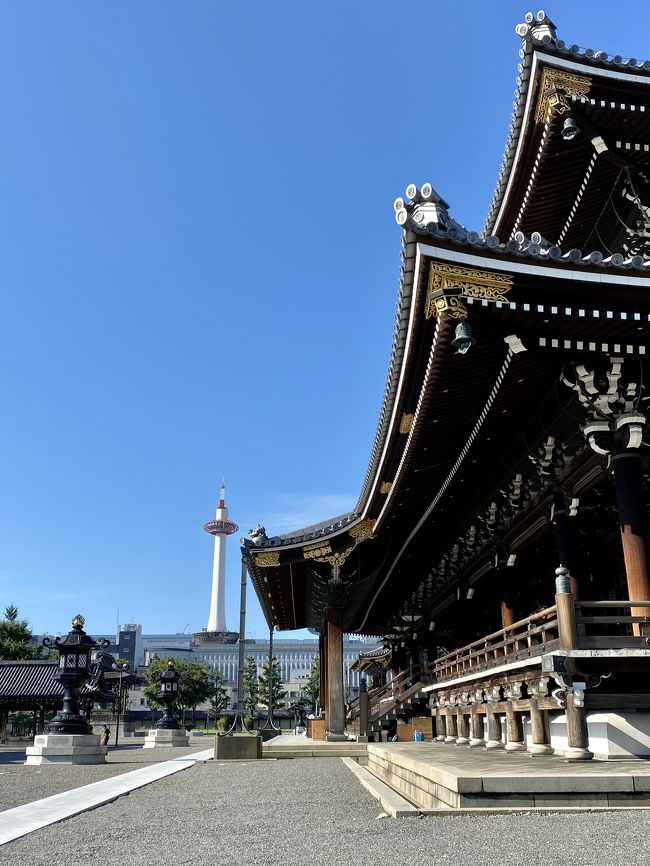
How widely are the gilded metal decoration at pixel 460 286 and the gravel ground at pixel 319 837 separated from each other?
5843 millimetres

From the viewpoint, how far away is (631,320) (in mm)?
9789

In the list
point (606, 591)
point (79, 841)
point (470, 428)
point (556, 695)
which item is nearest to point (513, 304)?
point (470, 428)

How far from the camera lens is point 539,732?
37.3 feet

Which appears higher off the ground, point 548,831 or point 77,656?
point 77,656

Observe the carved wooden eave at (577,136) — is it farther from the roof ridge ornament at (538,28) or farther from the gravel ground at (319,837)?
the gravel ground at (319,837)

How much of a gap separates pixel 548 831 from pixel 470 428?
8.24 meters

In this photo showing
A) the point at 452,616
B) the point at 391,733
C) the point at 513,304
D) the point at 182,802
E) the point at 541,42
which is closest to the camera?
the point at 513,304

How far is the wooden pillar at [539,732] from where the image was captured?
11.1 metres

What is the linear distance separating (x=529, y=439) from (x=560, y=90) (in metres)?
7.21

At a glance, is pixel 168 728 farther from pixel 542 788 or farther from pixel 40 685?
pixel 542 788

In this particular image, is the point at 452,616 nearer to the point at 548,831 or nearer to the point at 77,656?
the point at 77,656

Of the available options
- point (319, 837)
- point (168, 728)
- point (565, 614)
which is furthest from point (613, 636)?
point (168, 728)

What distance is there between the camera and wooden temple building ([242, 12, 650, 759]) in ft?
31.4

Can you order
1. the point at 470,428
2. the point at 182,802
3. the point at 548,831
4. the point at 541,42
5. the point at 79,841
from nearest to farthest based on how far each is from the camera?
the point at 548,831 → the point at 79,841 → the point at 182,802 → the point at 470,428 → the point at 541,42
